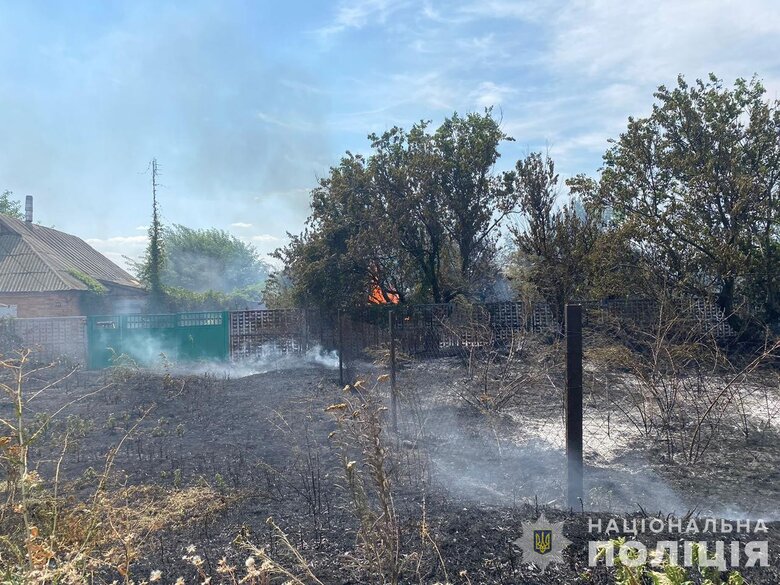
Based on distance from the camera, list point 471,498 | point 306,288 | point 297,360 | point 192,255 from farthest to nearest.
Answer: point 192,255
point 306,288
point 297,360
point 471,498

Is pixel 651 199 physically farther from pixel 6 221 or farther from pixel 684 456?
pixel 6 221

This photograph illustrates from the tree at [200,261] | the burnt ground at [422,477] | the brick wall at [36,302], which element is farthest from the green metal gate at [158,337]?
the tree at [200,261]

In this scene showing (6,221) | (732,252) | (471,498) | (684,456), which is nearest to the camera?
(471,498)

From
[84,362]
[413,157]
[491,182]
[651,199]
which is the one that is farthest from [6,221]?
[651,199]

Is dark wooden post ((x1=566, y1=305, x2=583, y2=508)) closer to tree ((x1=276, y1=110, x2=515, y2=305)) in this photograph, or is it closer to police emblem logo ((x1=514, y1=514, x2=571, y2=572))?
police emblem logo ((x1=514, y1=514, x2=571, y2=572))

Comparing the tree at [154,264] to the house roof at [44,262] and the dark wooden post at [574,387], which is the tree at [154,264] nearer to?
the house roof at [44,262]

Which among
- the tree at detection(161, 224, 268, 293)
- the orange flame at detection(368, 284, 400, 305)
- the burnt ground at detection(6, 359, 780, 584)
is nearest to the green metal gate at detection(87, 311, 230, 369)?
the orange flame at detection(368, 284, 400, 305)

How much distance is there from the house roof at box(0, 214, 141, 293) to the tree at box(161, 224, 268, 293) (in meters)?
21.8

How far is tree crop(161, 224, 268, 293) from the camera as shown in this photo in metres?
59.2

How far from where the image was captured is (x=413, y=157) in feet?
63.2

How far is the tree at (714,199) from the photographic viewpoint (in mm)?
14711

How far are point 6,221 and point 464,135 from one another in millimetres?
24251

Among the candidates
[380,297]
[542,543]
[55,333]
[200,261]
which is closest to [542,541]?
[542,543]

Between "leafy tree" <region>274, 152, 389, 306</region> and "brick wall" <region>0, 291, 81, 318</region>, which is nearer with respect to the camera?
"leafy tree" <region>274, 152, 389, 306</region>
